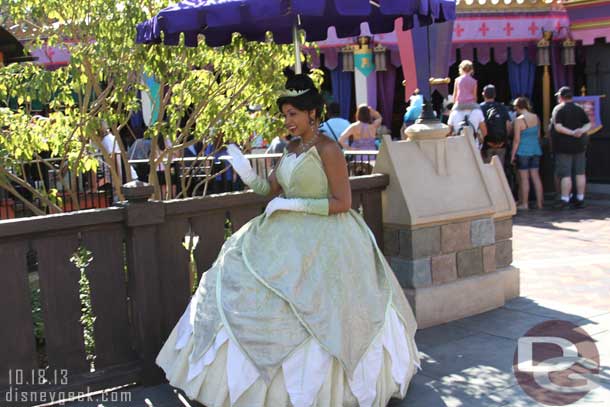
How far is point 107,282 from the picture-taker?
4.23 m

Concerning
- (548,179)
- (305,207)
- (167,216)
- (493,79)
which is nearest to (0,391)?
(167,216)

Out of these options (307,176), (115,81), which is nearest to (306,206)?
(307,176)

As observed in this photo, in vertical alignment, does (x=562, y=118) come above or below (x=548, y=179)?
above

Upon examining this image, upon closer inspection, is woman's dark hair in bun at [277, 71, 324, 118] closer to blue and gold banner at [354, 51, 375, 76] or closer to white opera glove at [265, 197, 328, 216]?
white opera glove at [265, 197, 328, 216]

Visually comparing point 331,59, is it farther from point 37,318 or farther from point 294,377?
point 294,377

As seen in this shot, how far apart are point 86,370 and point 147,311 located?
0.46 metres

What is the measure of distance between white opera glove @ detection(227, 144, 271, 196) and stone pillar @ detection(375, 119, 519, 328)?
1.36 metres

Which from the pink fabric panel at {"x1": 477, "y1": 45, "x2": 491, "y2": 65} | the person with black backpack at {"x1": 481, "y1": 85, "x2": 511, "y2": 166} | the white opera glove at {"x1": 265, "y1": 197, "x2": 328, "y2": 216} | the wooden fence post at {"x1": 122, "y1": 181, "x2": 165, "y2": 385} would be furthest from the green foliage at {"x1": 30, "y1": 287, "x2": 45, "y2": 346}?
the pink fabric panel at {"x1": 477, "y1": 45, "x2": 491, "y2": 65}

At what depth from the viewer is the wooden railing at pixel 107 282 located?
3.88 m

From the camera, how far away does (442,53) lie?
1143 cm

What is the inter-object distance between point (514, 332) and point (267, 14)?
8.88ft

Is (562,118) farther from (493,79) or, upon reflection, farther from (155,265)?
(155,265)

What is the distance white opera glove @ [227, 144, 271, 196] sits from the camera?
13.6ft

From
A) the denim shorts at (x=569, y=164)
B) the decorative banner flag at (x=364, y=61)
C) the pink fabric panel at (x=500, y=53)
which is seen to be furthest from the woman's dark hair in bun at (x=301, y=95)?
the pink fabric panel at (x=500, y=53)
